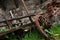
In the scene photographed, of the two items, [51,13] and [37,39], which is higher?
[51,13]

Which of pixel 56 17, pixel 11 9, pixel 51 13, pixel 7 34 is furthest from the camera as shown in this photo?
pixel 11 9

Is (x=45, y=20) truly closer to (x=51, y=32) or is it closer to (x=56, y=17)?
(x=51, y=32)

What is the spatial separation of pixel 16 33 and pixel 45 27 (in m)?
0.76

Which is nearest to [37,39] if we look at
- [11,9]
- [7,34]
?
[7,34]

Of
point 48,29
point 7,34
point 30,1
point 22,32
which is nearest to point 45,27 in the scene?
point 48,29

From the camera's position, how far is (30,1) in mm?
9297

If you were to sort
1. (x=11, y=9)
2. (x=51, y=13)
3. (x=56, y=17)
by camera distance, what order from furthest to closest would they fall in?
(x=11, y=9) → (x=56, y=17) → (x=51, y=13)

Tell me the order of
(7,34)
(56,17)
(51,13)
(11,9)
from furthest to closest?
(11,9) < (56,17) < (51,13) < (7,34)

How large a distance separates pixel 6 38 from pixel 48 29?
111 centimetres

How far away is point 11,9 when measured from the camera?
9258 millimetres

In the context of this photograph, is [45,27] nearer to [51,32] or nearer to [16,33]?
[51,32]

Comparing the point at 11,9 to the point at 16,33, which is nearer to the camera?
the point at 16,33

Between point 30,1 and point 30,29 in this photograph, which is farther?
point 30,1

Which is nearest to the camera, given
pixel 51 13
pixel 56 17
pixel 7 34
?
pixel 7 34
